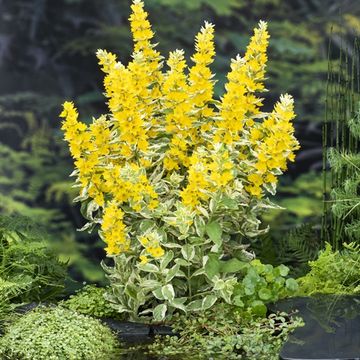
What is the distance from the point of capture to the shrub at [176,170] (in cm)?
327

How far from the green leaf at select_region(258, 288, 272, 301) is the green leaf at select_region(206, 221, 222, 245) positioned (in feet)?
0.94

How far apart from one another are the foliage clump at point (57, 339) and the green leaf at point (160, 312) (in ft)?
0.60

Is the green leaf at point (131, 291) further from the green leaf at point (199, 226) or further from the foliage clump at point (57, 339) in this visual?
the green leaf at point (199, 226)

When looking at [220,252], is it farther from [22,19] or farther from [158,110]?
[22,19]

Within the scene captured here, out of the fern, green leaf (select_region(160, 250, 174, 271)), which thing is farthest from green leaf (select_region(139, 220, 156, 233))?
the fern

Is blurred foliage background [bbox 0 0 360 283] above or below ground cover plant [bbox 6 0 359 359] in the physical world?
above

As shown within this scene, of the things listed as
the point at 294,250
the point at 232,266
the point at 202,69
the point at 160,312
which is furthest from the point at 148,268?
the point at 294,250

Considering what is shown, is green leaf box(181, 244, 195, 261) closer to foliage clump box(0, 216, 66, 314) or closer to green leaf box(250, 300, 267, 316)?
green leaf box(250, 300, 267, 316)

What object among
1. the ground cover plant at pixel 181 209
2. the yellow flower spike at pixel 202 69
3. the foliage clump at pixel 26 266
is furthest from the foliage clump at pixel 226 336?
the yellow flower spike at pixel 202 69

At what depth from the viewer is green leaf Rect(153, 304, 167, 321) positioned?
130 inches

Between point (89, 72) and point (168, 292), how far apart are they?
8.02ft

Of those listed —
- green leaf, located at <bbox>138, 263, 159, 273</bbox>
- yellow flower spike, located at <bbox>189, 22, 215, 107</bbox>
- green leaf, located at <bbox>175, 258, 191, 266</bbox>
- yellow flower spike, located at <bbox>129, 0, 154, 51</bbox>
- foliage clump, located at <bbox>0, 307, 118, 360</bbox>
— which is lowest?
foliage clump, located at <bbox>0, 307, 118, 360</bbox>

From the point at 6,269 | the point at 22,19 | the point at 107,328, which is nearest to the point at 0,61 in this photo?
the point at 22,19

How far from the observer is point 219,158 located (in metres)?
3.17
